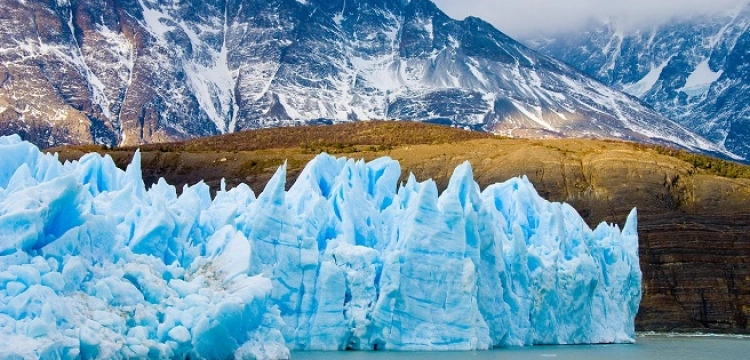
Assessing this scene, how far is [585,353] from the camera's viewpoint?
128 ft

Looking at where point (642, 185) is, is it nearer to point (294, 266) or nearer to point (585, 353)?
point (585, 353)

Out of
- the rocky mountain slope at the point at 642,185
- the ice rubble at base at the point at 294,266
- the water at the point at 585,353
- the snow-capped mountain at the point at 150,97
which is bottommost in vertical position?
the water at the point at 585,353

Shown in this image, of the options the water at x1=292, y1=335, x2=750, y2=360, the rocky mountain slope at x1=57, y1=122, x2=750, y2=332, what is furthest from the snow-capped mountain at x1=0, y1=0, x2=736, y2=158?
the water at x1=292, y1=335, x2=750, y2=360

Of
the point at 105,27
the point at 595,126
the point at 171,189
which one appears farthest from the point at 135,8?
the point at 171,189

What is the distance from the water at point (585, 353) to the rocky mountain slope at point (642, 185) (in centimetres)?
2024

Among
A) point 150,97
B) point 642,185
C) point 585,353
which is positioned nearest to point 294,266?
point 585,353

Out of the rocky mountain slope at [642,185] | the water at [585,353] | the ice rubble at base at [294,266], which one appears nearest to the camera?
the ice rubble at base at [294,266]

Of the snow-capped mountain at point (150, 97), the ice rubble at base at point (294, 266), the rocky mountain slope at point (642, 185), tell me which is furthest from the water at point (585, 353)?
the snow-capped mountain at point (150, 97)

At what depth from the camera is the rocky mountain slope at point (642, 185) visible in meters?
73.7

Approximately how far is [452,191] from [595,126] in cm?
15357

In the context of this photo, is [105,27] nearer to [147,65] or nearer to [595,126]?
[147,65]

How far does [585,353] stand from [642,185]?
44.4 meters

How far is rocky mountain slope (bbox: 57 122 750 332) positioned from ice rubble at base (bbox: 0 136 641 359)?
2602 cm

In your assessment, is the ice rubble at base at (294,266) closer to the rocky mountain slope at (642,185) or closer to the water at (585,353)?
the water at (585,353)
